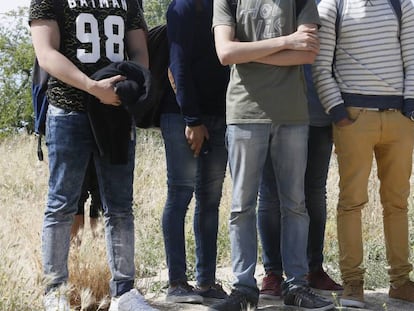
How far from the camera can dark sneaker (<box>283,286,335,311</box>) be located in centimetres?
421

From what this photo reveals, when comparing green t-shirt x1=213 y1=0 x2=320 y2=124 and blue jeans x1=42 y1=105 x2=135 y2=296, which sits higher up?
green t-shirt x1=213 y1=0 x2=320 y2=124

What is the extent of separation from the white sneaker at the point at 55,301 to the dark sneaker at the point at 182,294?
0.81 m

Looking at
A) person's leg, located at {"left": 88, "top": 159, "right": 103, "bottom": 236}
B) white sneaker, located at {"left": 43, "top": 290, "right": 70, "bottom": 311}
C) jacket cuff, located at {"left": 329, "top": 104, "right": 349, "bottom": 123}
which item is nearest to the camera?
white sneaker, located at {"left": 43, "top": 290, "right": 70, "bottom": 311}

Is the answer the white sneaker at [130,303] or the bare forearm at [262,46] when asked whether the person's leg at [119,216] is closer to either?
the white sneaker at [130,303]

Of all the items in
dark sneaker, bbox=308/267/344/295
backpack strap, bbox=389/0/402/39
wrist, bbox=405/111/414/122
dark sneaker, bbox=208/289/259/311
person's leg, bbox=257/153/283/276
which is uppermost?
backpack strap, bbox=389/0/402/39

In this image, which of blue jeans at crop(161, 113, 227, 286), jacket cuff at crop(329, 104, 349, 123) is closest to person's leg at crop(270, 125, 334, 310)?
jacket cuff at crop(329, 104, 349, 123)

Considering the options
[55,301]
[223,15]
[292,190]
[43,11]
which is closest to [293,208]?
[292,190]

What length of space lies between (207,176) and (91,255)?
940mm

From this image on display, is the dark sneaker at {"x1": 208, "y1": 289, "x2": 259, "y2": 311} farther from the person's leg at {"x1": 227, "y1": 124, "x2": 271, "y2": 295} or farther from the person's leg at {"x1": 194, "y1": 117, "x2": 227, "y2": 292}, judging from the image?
the person's leg at {"x1": 194, "y1": 117, "x2": 227, "y2": 292}

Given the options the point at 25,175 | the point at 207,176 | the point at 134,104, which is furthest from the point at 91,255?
the point at 25,175

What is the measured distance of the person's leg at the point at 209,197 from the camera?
180 inches

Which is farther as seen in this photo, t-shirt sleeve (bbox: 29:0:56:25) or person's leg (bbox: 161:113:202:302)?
person's leg (bbox: 161:113:202:302)

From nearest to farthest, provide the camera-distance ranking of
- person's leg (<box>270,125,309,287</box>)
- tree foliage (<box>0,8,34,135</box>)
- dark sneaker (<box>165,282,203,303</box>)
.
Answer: person's leg (<box>270,125,309,287</box>)
dark sneaker (<box>165,282,203,303</box>)
tree foliage (<box>0,8,34,135</box>)

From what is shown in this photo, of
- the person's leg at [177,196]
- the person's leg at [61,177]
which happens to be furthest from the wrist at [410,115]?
the person's leg at [61,177]
